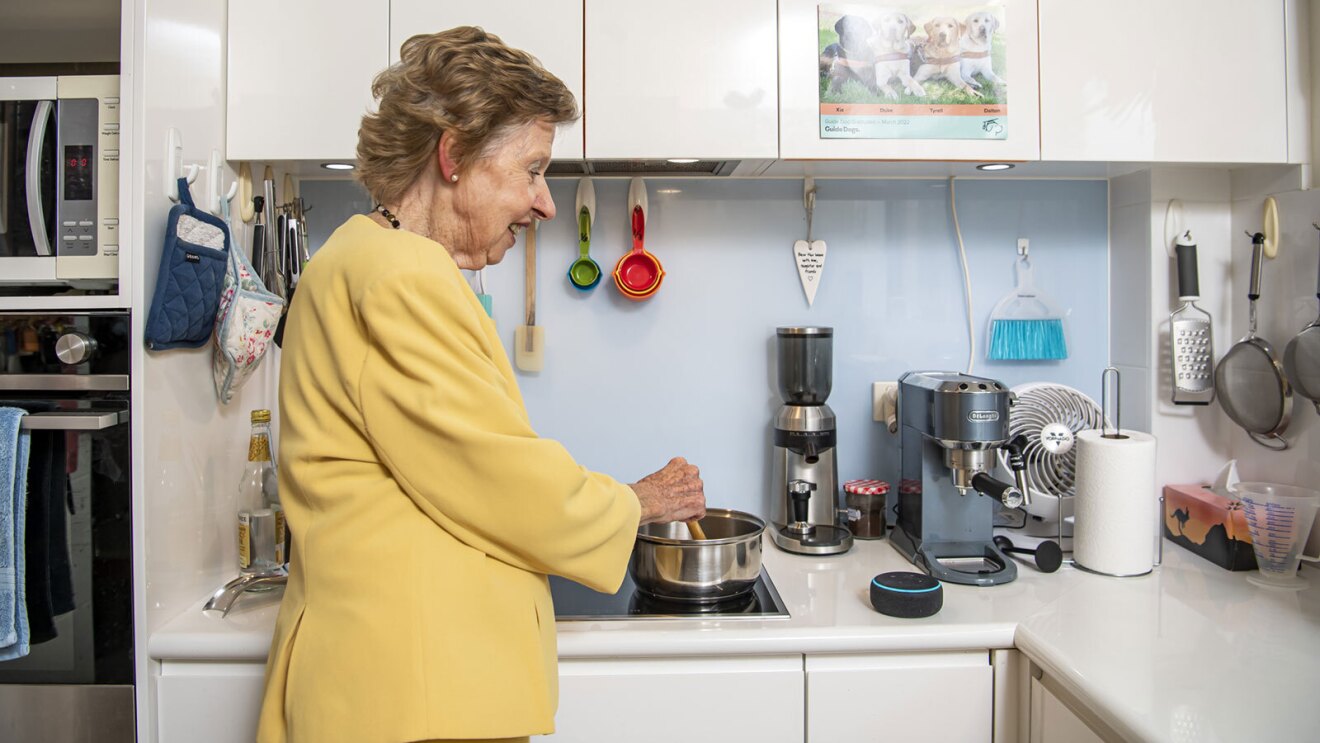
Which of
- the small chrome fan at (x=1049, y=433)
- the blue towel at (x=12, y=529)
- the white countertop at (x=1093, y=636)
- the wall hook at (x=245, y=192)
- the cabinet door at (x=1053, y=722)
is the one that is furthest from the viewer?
the small chrome fan at (x=1049, y=433)

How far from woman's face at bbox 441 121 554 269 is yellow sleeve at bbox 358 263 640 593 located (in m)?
0.18

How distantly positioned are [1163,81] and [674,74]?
0.92m

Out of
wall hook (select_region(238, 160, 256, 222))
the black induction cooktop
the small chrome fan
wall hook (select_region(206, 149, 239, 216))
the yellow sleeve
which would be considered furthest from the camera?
the small chrome fan

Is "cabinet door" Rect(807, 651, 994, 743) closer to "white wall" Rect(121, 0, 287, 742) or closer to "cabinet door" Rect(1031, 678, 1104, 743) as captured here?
"cabinet door" Rect(1031, 678, 1104, 743)

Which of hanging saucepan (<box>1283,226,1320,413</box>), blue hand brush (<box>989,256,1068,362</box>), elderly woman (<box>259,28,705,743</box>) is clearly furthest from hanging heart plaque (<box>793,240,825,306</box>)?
elderly woman (<box>259,28,705,743</box>)

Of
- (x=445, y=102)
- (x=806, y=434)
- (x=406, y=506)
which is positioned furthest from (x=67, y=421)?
(x=806, y=434)

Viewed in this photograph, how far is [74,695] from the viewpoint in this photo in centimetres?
140

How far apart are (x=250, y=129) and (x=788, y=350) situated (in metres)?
1.13

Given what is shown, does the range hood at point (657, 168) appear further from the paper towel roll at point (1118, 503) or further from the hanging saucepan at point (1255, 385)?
the hanging saucepan at point (1255, 385)

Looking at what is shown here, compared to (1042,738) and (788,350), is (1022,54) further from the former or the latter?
(1042,738)

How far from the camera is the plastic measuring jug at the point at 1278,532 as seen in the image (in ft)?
5.13

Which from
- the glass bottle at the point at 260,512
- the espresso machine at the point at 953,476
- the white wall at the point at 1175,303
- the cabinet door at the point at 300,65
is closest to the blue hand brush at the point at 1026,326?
the white wall at the point at 1175,303

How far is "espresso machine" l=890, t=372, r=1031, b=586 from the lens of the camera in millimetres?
1618

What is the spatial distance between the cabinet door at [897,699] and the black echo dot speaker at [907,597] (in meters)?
0.07
